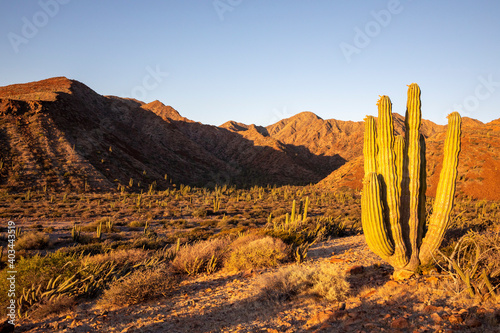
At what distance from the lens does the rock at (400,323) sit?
4.09 m

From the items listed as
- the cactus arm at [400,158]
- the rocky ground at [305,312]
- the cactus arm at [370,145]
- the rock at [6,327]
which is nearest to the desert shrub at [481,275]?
the rocky ground at [305,312]

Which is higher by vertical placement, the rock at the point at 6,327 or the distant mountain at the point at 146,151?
the distant mountain at the point at 146,151

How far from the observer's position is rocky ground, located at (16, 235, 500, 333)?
4.21 m

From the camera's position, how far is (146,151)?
55.6 meters

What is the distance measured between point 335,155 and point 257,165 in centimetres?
2221

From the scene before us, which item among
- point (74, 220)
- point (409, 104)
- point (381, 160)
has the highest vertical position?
point (409, 104)

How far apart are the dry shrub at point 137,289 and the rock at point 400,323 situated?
4.51m

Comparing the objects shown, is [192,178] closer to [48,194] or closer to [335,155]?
[48,194]

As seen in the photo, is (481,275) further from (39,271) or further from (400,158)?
(39,271)

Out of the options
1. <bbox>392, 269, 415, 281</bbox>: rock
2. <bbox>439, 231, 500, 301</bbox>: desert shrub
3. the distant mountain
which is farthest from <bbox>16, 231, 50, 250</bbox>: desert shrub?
the distant mountain

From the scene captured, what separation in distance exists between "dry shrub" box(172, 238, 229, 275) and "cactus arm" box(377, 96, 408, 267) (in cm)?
459

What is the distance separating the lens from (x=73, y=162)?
1433 inches

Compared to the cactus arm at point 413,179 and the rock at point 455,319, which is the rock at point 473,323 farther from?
the cactus arm at point 413,179

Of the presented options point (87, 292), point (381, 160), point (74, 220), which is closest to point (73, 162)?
point (74, 220)
